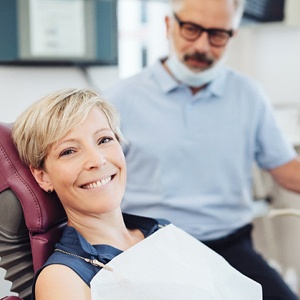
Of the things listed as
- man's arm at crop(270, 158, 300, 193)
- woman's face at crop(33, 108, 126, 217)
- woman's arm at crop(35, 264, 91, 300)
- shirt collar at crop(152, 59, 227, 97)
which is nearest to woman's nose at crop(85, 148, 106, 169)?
woman's face at crop(33, 108, 126, 217)

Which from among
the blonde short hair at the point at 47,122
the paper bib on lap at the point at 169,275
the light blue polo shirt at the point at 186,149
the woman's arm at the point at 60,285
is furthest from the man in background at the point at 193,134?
the woman's arm at the point at 60,285

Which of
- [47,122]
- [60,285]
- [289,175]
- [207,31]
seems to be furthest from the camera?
[289,175]

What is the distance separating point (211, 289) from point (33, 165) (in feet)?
1.68

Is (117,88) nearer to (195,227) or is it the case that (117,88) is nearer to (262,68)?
(195,227)

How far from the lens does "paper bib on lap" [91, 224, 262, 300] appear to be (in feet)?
3.97

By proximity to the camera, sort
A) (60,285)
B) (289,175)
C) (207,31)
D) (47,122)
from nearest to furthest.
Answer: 1. (60,285)
2. (47,122)
3. (207,31)
4. (289,175)

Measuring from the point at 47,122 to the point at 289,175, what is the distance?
1.11 m

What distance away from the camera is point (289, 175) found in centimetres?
206

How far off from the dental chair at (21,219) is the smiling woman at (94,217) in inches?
1.0

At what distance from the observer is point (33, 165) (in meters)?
1.32

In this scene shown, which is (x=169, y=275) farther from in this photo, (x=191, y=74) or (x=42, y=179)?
(x=191, y=74)

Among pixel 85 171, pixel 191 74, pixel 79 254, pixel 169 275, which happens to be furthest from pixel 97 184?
pixel 191 74

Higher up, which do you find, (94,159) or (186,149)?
(94,159)

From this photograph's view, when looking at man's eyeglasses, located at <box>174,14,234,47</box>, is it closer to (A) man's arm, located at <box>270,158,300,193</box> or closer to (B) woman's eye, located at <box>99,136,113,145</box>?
(A) man's arm, located at <box>270,158,300,193</box>
